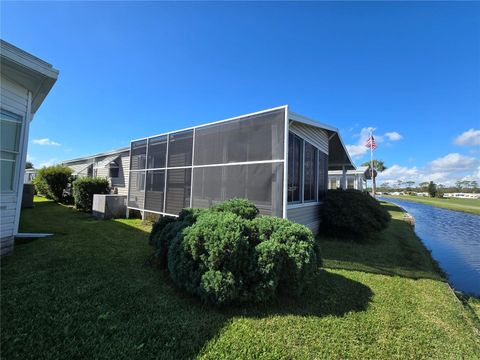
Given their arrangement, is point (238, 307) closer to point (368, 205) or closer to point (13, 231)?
point (13, 231)

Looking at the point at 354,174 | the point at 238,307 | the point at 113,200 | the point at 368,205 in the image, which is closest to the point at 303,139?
the point at 368,205

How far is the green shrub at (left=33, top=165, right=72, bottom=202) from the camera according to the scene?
14742 millimetres

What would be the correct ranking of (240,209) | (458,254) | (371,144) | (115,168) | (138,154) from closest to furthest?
1. (240,209)
2. (458,254)
3. (138,154)
4. (115,168)
5. (371,144)

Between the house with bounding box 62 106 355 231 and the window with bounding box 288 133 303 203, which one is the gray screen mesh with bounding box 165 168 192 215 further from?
the window with bounding box 288 133 303 203

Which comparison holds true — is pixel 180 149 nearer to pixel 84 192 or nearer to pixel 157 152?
pixel 157 152

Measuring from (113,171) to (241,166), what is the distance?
38.2 feet

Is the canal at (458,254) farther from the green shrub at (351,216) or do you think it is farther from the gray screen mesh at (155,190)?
the gray screen mesh at (155,190)

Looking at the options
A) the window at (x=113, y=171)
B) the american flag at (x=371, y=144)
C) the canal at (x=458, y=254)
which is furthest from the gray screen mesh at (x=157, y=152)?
the american flag at (x=371, y=144)

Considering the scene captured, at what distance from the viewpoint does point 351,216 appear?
7547 mm

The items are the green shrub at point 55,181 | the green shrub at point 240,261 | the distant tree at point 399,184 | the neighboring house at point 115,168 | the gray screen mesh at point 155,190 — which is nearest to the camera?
the green shrub at point 240,261

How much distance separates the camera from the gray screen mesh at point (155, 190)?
8.62 meters

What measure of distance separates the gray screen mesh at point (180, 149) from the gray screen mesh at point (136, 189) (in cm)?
228

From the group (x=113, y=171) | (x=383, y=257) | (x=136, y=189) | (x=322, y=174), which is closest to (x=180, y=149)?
(x=136, y=189)

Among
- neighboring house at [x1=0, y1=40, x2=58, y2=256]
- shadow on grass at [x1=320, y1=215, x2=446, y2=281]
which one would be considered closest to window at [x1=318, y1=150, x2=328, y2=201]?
shadow on grass at [x1=320, y1=215, x2=446, y2=281]
